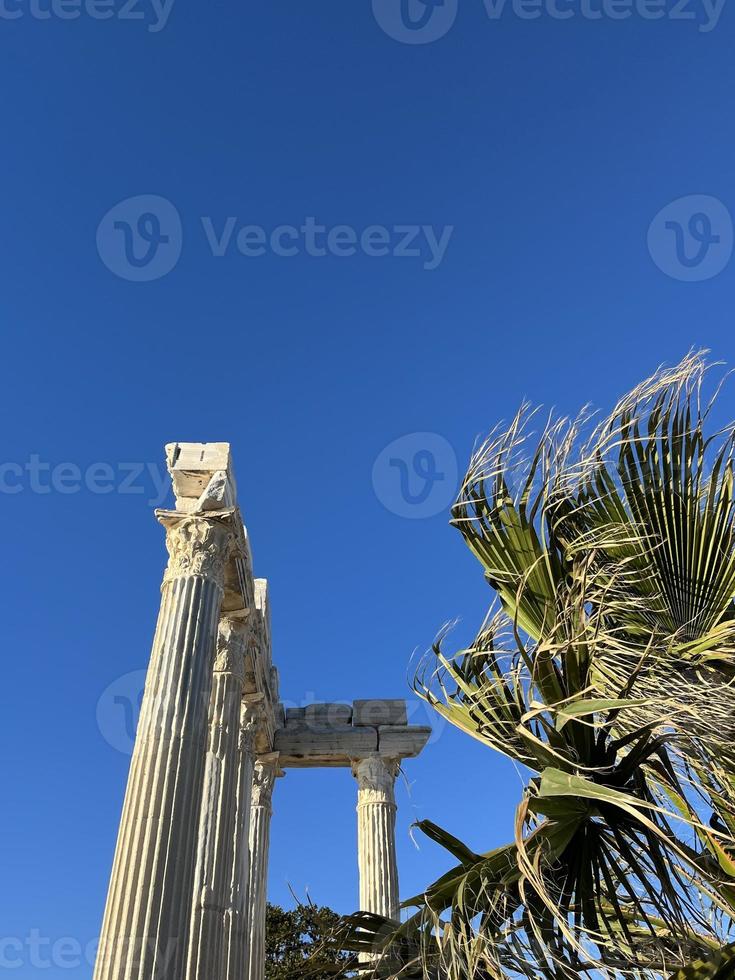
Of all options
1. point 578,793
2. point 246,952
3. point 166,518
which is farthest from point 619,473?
point 246,952

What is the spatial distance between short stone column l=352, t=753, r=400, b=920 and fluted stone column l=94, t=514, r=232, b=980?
11349mm

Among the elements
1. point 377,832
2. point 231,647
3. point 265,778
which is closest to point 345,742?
point 265,778

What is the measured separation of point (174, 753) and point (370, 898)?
12107 mm

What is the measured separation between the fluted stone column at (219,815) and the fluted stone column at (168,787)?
3168 millimetres

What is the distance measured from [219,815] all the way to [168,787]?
483 centimetres

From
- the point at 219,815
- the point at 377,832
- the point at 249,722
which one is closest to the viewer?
the point at 219,815

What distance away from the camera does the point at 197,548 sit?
1219cm

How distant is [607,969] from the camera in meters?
4.70

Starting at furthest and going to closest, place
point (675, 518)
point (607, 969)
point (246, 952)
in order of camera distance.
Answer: point (246, 952) → point (675, 518) → point (607, 969)

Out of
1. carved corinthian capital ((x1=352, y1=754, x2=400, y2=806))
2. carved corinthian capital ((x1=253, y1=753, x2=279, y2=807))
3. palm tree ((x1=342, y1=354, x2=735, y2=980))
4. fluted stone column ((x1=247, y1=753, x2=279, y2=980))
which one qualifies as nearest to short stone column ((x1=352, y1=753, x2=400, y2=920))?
carved corinthian capital ((x1=352, y1=754, x2=400, y2=806))

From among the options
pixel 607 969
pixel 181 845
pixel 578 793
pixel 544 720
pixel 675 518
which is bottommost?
pixel 607 969

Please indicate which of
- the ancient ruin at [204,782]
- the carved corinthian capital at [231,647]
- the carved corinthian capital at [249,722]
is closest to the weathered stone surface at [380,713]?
the ancient ruin at [204,782]

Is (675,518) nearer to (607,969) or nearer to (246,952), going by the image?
(607,969)

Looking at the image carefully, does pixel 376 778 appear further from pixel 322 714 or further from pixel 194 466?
pixel 194 466
